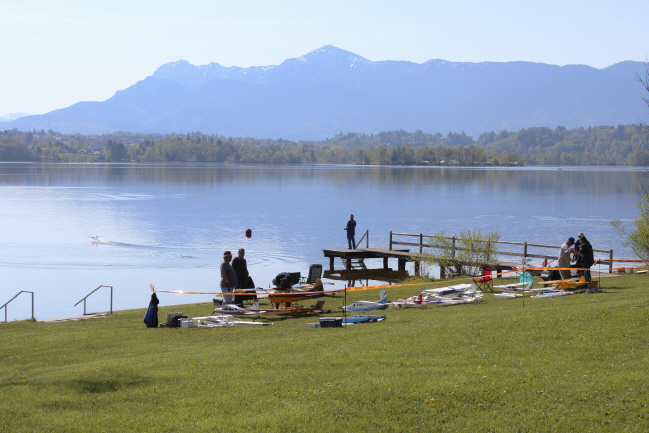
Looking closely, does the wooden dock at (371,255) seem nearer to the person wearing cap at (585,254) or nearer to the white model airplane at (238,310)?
the person wearing cap at (585,254)

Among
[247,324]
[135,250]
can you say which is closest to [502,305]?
[247,324]

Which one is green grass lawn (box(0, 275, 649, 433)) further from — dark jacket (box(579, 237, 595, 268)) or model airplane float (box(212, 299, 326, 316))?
dark jacket (box(579, 237, 595, 268))

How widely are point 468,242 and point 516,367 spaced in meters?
18.6

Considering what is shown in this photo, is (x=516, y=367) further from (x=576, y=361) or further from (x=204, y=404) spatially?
(x=204, y=404)

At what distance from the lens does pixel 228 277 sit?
739 inches

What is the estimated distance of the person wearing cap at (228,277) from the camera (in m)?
18.6

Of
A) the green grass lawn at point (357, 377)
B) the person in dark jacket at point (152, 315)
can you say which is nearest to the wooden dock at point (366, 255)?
the person in dark jacket at point (152, 315)

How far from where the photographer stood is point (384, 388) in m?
8.92

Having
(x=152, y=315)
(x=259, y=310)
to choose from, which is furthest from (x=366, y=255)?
(x=152, y=315)

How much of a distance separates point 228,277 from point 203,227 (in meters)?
36.9

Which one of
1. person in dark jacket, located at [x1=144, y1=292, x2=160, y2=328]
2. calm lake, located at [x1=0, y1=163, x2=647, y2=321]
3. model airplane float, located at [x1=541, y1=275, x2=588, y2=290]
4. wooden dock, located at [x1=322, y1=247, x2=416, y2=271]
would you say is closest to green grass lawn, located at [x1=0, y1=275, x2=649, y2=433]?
person in dark jacket, located at [x1=144, y1=292, x2=160, y2=328]

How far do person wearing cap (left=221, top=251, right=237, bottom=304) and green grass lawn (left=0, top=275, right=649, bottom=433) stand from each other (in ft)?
12.3

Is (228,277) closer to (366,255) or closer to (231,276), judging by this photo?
(231,276)

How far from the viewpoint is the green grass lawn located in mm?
7984
